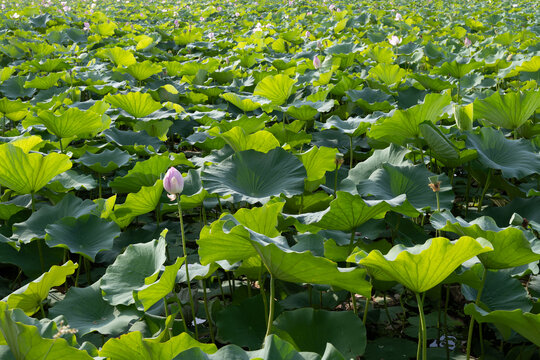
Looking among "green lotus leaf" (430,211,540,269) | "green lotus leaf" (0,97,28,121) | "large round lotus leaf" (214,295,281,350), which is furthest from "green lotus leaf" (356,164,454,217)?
"green lotus leaf" (0,97,28,121)

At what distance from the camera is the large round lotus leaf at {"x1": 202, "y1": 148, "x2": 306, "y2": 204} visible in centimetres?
170

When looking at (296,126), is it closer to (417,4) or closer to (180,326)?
(180,326)

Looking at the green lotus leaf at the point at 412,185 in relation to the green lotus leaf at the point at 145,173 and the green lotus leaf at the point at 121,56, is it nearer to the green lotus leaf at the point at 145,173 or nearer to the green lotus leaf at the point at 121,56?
the green lotus leaf at the point at 145,173

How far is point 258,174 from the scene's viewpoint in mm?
1768

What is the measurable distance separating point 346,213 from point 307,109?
44.7 inches

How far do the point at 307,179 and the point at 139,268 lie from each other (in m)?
0.66

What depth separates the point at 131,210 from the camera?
1.84 meters

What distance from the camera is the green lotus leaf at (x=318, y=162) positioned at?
1.79 m

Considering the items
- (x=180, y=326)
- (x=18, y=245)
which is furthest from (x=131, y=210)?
(x=180, y=326)

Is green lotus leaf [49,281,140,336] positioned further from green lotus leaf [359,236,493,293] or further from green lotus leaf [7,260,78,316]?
green lotus leaf [359,236,493,293]

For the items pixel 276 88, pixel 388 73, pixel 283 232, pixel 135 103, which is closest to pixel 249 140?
pixel 283 232

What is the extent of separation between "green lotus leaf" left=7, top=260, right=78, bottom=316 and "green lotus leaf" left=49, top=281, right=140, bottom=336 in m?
0.06

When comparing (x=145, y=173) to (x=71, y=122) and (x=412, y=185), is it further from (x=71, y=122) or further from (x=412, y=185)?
(x=412, y=185)

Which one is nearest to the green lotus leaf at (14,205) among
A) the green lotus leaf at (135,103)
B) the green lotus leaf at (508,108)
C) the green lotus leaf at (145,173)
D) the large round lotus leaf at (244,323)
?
the green lotus leaf at (145,173)
